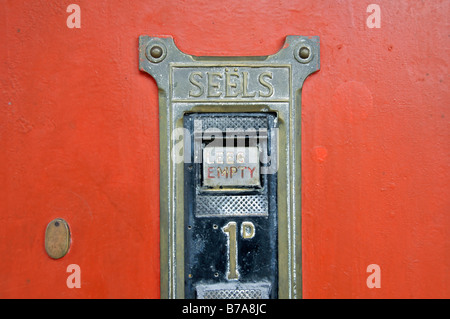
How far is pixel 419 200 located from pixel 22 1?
192 centimetres

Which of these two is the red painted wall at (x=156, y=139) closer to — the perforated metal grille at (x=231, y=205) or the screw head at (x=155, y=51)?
the screw head at (x=155, y=51)

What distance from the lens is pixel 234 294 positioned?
1.42 metres

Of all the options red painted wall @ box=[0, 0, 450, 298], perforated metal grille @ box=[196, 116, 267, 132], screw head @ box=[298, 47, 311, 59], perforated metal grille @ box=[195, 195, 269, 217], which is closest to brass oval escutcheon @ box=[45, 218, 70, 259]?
red painted wall @ box=[0, 0, 450, 298]

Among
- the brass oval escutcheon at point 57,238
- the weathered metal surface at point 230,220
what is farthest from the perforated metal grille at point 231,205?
the brass oval escutcheon at point 57,238

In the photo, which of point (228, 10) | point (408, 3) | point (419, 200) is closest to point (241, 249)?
point (419, 200)

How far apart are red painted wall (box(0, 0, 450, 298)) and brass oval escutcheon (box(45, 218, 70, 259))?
0.11ft

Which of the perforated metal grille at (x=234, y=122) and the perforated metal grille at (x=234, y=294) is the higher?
the perforated metal grille at (x=234, y=122)

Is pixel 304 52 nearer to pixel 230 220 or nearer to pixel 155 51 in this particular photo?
pixel 155 51

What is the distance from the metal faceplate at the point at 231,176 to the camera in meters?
1.42

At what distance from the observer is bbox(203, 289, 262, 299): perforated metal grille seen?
4.67 ft

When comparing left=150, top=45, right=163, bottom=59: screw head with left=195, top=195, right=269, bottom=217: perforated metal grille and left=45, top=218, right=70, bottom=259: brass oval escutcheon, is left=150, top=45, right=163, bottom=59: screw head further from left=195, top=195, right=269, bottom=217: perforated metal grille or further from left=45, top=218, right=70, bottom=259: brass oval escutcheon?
left=45, top=218, right=70, bottom=259: brass oval escutcheon

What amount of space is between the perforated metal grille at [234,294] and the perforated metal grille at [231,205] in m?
0.33

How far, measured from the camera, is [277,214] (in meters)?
1.43
